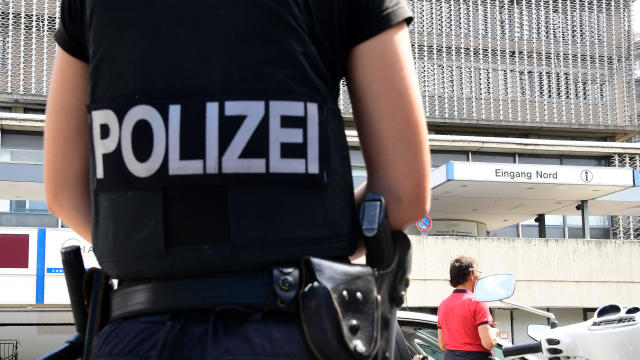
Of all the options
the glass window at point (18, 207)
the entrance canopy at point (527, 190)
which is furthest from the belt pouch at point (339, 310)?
the glass window at point (18, 207)

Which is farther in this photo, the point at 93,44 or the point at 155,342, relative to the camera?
the point at 93,44

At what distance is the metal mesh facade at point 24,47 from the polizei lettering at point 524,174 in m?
18.3

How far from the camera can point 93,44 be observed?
1.57 metres

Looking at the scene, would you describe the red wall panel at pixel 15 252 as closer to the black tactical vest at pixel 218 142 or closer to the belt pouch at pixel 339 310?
the black tactical vest at pixel 218 142

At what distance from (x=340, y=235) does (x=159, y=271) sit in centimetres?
36

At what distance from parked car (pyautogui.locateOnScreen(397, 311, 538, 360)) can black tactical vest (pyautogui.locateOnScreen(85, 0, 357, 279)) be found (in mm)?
3835

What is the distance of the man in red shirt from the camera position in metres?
5.63

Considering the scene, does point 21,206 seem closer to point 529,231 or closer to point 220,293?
point 529,231

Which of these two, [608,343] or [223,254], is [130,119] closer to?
[223,254]

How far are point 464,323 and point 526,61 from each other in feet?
106

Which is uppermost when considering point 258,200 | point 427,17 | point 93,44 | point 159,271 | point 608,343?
point 427,17

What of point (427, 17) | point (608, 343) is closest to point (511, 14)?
point (427, 17)

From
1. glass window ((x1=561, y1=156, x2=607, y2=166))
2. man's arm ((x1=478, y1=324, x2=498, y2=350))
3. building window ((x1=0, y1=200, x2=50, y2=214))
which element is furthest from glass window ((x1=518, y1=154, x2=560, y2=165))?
man's arm ((x1=478, y1=324, x2=498, y2=350))

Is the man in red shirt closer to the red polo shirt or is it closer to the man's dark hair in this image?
the red polo shirt
